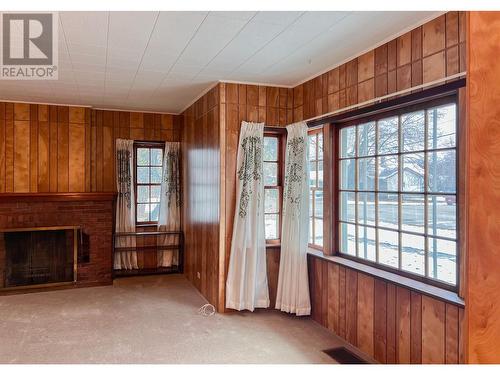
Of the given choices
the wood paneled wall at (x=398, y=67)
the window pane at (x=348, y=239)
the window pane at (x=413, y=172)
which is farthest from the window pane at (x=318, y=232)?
the window pane at (x=413, y=172)

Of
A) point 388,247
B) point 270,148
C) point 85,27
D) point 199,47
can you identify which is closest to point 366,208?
point 388,247

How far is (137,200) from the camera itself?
5953 millimetres

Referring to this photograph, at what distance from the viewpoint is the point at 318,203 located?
3910 millimetres

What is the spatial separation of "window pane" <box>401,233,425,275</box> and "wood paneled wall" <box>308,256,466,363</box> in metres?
0.20

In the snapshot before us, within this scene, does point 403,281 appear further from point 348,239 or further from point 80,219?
point 80,219

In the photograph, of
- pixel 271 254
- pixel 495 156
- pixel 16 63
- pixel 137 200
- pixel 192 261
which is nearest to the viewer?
pixel 495 156

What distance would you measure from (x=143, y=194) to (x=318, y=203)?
324 centimetres

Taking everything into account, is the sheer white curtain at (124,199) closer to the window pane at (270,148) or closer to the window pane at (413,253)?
the window pane at (270,148)

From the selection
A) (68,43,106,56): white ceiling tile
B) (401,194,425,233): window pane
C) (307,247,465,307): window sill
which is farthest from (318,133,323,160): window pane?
(68,43,106,56): white ceiling tile

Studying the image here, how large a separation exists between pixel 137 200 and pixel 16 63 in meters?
2.98

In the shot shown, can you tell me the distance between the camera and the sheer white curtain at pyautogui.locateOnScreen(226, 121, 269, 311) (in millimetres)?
3936

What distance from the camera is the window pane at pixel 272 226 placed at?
4324 mm
